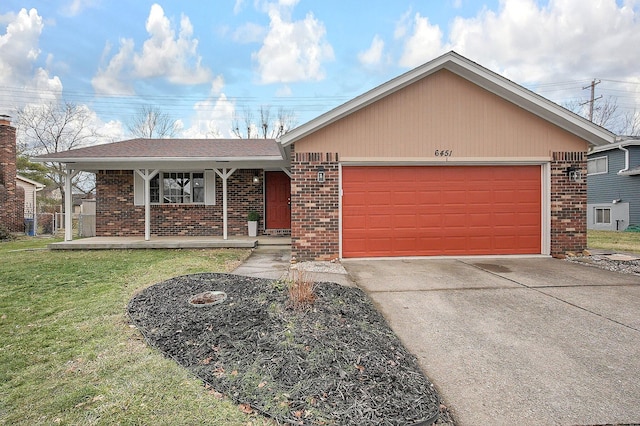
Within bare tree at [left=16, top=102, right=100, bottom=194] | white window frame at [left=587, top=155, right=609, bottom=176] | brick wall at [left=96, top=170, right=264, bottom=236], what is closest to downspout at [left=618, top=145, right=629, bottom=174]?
white window frame at [left=587, top=155, right=609, bottom=176]

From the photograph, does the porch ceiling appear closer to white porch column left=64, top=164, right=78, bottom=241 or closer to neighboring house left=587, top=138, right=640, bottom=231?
white porch column left=64, top=164, right=78, bottom=241

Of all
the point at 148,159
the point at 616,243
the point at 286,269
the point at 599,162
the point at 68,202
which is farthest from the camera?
the point at 599,162

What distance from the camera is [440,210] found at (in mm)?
8141

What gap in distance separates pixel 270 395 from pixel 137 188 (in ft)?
38.7

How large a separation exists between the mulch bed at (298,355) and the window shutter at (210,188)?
7.92 m

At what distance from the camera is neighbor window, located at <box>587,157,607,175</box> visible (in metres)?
18.9

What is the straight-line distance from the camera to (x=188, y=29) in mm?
16250

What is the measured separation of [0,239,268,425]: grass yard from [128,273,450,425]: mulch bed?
0.58ft

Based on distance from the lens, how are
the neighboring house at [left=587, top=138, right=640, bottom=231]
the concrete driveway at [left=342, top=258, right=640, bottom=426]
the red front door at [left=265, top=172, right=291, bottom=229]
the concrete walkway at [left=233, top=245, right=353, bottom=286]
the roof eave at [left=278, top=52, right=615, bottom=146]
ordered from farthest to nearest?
the neighboring house at [left=587, top=138, right=640, bottom=231], the red front door at [left=265, top=172, right=291, bottom=229], the roof eave at [left=278, top=52, right=615, bottom=146], the concrete walkway at [left=233, top=245, right=353, bottom=286], the concrete driveway at [left=342, top=258, right=640, bottom=426]

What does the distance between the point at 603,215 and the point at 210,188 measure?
67.5 feet

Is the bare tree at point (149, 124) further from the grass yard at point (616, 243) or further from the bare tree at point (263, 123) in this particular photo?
the grass yard at point (616, 243)

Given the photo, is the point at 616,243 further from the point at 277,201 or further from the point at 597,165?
the point at 277,201

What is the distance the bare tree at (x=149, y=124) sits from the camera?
29766 mm

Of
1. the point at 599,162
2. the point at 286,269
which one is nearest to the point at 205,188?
the point at 286,269
